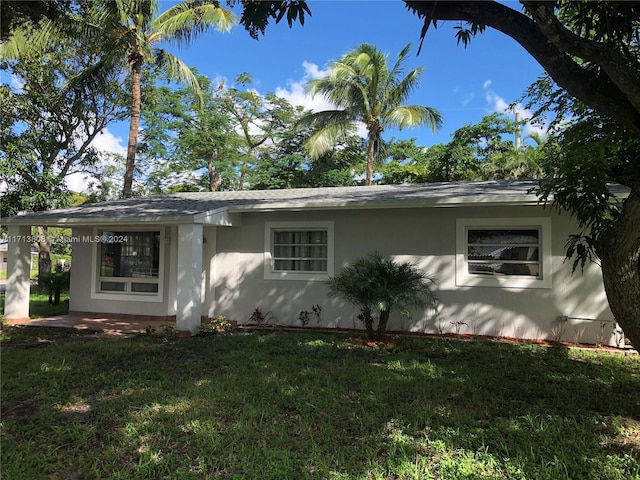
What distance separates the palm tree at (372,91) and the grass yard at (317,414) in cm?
1427

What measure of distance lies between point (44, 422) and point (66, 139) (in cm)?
1561

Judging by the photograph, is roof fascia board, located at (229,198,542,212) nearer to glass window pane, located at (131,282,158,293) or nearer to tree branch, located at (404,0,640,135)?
glass window pane, located at (131,282,158,293)

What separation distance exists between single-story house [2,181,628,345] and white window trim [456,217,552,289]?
18 mm

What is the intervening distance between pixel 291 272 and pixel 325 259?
2.52 feet

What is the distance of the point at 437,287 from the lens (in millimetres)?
7832

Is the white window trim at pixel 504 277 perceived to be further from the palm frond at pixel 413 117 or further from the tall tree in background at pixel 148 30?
the palm frond at pixel 413 117

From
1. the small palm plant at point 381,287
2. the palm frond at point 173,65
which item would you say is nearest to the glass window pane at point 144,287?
the small palm plant at point 381,287

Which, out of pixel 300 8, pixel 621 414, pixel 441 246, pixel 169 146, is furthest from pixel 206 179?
pixel 621 414

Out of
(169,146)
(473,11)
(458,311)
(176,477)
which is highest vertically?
(169,146)

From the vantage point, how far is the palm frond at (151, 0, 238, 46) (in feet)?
43.3

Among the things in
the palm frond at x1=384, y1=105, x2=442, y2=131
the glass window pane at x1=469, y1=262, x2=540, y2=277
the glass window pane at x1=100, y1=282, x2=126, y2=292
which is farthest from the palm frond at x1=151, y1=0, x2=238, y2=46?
the glass window pane at x1=469, y1=262, x2=540, y2=277

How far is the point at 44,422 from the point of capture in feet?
12.3

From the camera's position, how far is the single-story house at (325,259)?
7.18 m

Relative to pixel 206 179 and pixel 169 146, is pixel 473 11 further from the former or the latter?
pixel 206 179
